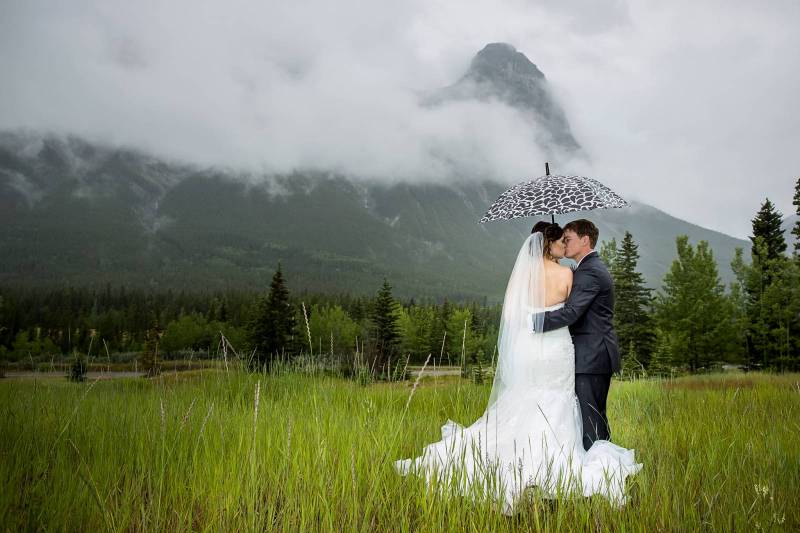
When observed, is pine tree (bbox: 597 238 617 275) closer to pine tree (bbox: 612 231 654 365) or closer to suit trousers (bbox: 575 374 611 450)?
pine tree (bbox: 612 231 654 365)

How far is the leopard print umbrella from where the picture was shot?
218 inches

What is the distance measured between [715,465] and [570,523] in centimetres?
233

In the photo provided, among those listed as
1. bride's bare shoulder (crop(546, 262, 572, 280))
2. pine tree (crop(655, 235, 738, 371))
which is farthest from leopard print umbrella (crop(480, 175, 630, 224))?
pine tree (crop(655, 235, 738, 371))

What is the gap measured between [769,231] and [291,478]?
175 feet

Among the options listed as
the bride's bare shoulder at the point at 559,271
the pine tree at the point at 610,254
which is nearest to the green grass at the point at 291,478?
the bride's bare shoulder at the point at 559,271

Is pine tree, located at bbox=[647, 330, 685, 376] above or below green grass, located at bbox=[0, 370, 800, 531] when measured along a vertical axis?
below

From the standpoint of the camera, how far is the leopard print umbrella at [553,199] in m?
5.54

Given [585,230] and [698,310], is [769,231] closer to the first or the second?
[698,310]

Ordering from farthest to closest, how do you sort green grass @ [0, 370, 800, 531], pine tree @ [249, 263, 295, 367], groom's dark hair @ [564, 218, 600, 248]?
1. pine tree @ [249, 263, 295, 367]
2. groom's dark hair @ [564, 218, 600, 248]
3. green grass @ [0, 370, 800, 531]

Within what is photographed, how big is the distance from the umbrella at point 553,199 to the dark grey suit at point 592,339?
25.2 inches

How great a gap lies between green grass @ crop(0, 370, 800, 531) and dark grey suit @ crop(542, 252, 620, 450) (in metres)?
0.60

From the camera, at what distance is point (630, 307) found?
5106 cm

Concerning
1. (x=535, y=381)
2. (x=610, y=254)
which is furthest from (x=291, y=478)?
(x=610, y=254)

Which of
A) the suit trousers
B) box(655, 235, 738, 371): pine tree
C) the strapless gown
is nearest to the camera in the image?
the strapless gown
